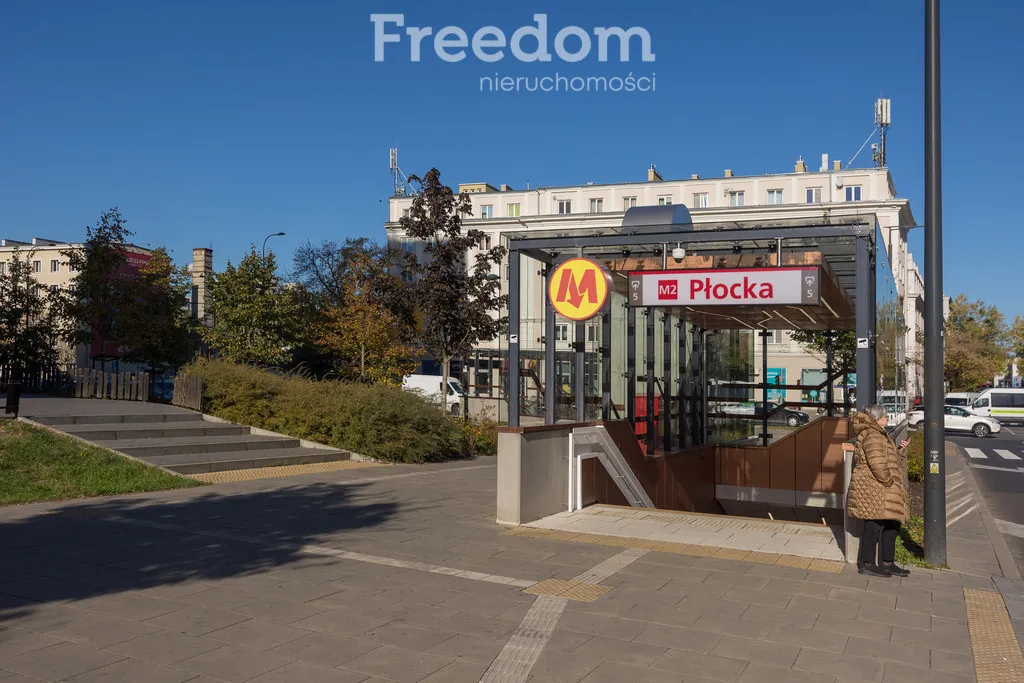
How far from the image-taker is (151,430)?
15141mm

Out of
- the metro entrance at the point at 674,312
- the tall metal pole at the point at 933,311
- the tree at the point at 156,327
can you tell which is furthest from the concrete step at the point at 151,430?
the tall metal pole at the point at 933,311

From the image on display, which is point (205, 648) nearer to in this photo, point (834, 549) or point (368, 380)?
point (834, 549)

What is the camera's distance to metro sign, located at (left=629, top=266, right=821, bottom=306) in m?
10.5

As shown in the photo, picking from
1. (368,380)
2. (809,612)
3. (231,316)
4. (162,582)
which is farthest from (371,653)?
(231,316)

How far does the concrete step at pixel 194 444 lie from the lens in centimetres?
1377

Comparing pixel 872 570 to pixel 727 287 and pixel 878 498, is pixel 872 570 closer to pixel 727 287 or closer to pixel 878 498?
pixel 878 498

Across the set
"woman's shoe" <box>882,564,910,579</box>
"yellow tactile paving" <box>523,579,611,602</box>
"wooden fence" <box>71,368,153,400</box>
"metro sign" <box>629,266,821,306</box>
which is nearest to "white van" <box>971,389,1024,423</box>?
"metro sign" <box>629,266,821,306</box>

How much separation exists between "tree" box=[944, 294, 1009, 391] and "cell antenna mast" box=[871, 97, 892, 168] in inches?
619

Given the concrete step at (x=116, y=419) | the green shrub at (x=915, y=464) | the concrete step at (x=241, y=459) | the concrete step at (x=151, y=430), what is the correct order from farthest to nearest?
the green shrub at (x=915, y=464), the concrete step at (x=116, y=419), the concrete step at (x=151, y=430), the concrete step at (x=241, y=459)

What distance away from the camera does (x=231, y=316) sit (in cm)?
3541

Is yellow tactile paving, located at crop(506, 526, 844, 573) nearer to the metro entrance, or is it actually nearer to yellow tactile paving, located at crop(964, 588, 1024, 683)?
yellow tactile paving, located at crop(964, 588, 1024, 683)

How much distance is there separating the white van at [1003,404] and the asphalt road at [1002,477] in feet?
32.8

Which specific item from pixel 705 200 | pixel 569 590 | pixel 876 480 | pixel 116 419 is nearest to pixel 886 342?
A: pixel 876 480

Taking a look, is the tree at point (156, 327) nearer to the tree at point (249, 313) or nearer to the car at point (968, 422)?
the tree at point (249, 313)
